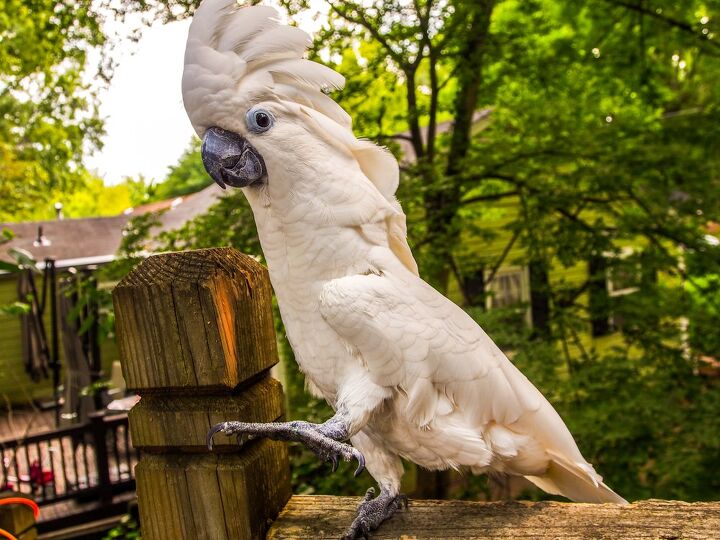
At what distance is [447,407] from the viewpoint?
1.38 metres

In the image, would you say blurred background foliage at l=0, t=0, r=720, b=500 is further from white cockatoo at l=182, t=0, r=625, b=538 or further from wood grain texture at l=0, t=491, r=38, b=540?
white cockatoo at l=182, t=0, r=625, b=538

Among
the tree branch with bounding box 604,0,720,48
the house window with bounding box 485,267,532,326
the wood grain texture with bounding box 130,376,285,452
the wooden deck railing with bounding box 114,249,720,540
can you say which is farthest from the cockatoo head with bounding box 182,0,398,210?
the house window with bounding box 485,267,532,326

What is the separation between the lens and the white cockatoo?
1.27m

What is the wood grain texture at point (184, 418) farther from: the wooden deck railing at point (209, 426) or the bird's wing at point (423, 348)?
the bird's wing at point (423, 348)

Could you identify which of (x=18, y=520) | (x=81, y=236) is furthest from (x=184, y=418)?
(x=81, y=236)

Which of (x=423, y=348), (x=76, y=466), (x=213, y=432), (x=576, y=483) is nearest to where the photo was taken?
(x=213, y=432)

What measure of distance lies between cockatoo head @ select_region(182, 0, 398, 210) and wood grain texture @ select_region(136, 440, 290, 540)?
65 centimetres

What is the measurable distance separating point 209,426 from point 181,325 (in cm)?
22

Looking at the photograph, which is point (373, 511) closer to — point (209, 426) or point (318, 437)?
point (318, 437)

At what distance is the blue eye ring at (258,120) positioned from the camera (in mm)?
1275

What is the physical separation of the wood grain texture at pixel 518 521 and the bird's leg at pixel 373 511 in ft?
0.07

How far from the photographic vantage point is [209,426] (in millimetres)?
1129

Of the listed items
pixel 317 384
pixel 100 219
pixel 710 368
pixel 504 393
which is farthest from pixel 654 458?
pixel 100 219

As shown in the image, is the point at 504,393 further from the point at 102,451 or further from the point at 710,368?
the point at 102,451
